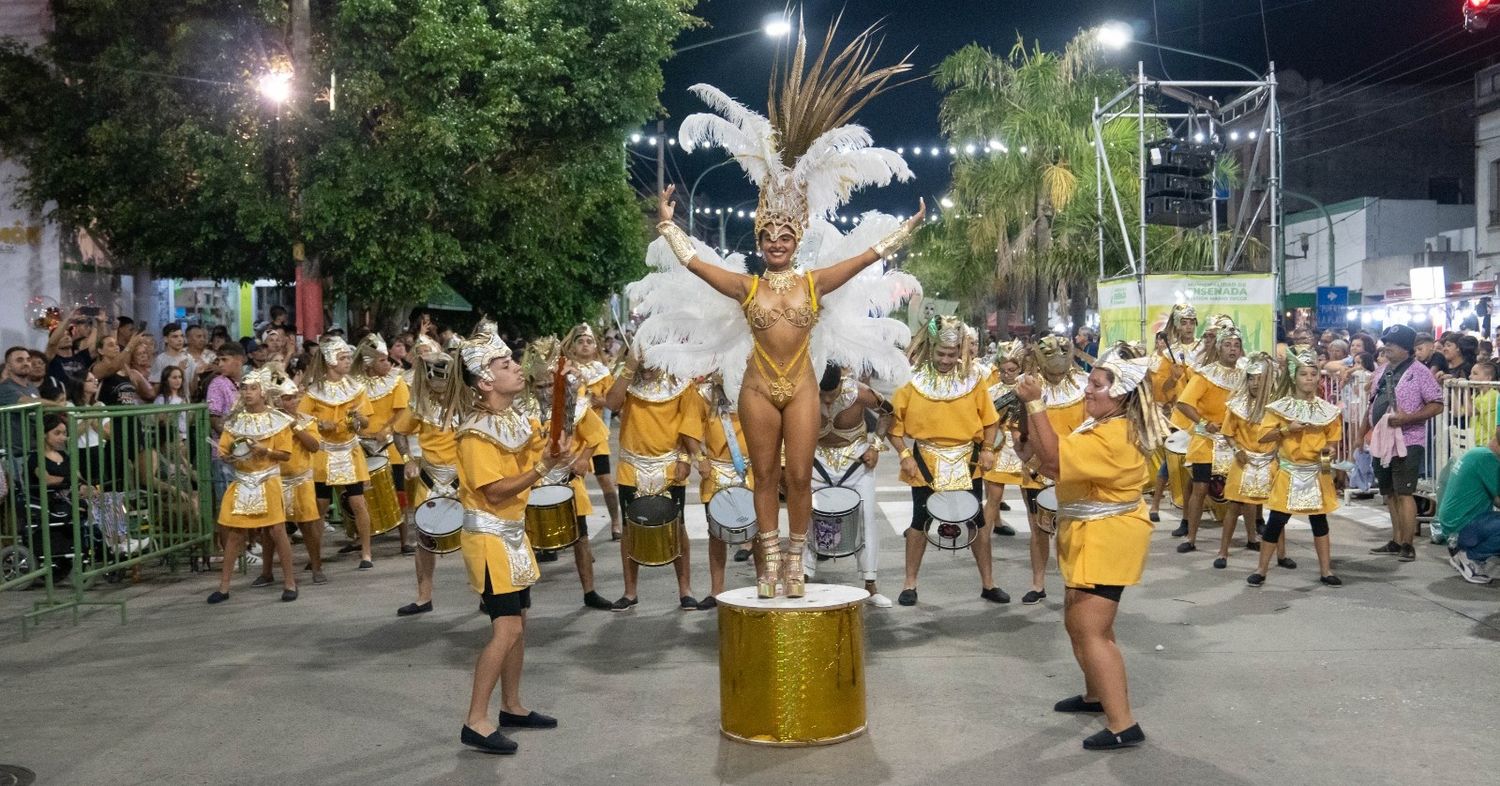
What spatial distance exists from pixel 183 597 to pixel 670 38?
13.2 meters

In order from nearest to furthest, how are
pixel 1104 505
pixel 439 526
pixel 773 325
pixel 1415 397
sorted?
pixel 1104 505 → pixel 773 325 → pixel 439 526 → pixel 1415 397

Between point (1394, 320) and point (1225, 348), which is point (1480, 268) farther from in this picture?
point (1225, 348)

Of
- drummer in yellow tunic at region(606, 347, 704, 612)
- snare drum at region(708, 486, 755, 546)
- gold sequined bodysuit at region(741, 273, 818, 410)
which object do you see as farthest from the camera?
drummer in yellow tunic at region(606, 347, 704, 612)

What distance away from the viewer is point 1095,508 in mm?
5789

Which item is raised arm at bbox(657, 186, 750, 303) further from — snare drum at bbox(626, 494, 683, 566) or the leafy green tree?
the leafy green tree

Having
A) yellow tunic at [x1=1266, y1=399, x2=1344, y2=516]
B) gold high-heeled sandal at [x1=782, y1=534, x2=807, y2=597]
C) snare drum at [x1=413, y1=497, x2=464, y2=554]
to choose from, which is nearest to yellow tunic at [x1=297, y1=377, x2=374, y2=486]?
snare drum at [x1=413, y1=497, x2=464, y2=554]

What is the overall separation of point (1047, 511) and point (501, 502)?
4059 millimetres

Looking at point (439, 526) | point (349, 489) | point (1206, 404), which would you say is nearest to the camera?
point (439, 526)

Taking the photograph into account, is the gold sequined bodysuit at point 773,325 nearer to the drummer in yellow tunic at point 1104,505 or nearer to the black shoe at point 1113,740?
the drummer in yellow tunic at point 1104,505

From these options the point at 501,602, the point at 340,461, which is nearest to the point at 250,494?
the point at 340,461

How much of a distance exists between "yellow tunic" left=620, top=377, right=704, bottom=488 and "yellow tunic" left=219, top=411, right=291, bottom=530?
8.61ft

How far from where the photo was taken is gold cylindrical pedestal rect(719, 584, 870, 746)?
5785mm

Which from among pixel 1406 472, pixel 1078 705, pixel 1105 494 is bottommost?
pixel 1078 705

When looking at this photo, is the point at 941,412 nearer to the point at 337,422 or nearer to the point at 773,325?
the point at 773,325
